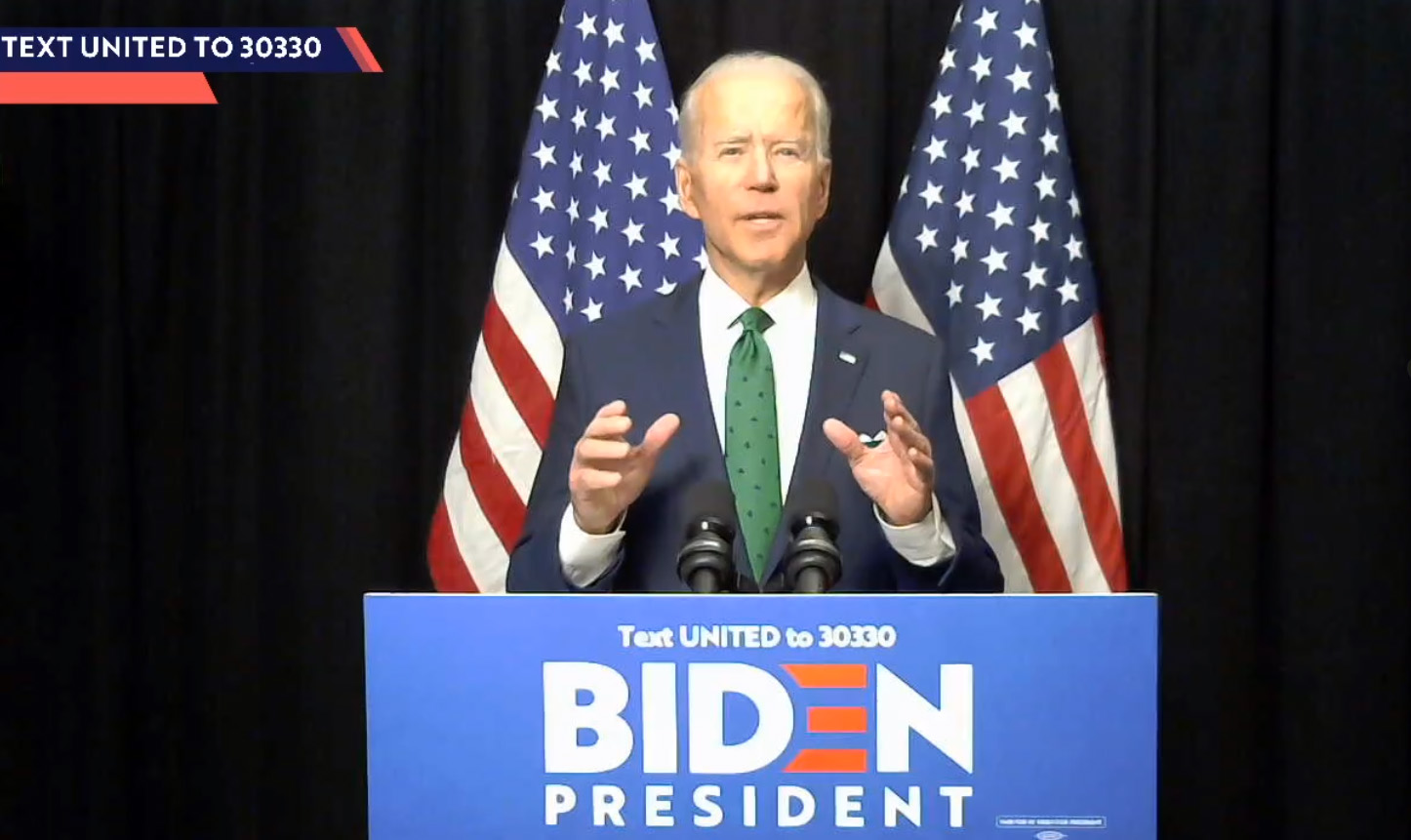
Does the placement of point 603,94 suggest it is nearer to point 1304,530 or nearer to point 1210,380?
point 1210,380

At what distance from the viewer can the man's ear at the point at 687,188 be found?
2568 millimetres

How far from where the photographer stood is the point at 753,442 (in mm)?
2492

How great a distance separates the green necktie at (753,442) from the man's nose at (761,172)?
0.84ft

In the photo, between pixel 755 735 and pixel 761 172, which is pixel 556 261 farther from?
pixel 755 735

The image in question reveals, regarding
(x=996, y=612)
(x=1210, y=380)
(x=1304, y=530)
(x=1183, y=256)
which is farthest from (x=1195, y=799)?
(x=996, y=612)

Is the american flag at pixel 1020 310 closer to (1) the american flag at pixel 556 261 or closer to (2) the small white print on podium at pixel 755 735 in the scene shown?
(1) the american flag at pixel 556 261

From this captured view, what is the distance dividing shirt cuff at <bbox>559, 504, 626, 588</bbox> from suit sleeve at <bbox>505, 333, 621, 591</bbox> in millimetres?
12

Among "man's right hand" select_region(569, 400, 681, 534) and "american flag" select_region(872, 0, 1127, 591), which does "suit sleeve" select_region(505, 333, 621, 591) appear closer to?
"man's right hand" select_region(569, 400, 681, 534)

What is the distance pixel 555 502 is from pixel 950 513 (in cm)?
73

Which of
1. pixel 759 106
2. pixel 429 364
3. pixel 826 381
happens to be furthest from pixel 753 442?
pixel 429 364

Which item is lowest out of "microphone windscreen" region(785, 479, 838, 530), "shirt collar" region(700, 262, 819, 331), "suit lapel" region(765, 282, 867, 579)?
"microphone windscreen" region(785, 479, 838, 530)

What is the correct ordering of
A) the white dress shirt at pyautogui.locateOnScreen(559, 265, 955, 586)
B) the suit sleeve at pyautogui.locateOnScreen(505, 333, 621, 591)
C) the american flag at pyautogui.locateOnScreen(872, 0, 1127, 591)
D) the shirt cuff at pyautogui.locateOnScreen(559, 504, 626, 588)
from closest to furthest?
the shirt cuff at pyautogui.locateOnScreen(559, 504, 626, 588)
the suit sleeve at pyautogui.locateOnScreen(505, 333, 621, 591)
the white dress shirt at pyautogui.locateOnScreen(559, 265, 955, 586)
the american flag at pyautogui.locateOnScreen(872, 0, 1127, 591)

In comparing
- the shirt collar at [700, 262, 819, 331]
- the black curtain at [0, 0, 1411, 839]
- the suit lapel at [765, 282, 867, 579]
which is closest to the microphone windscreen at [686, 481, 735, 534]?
the suit lapel at [765, 282, 867, 579]

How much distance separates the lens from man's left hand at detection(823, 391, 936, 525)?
2.04 m
